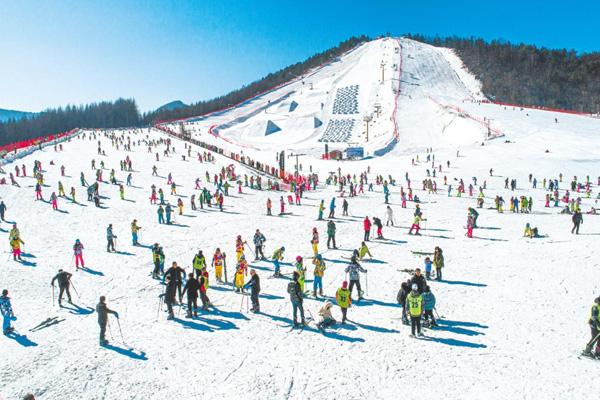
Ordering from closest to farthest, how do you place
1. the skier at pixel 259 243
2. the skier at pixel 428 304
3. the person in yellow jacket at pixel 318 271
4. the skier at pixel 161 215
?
the skier at pixel 428 304
the person in yellow jacket at pixel 318 271
the skier at pixel 259 243
the skier at pixel 161 215

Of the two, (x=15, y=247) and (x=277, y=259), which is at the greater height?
(x=277, y=259)

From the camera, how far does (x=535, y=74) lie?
109438 mm

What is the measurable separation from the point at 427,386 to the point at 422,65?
10846 cm

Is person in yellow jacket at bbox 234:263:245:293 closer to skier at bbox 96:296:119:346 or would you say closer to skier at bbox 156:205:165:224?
skier at bbox 96:296:119:346

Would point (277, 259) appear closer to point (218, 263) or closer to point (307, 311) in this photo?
point (218, 263)

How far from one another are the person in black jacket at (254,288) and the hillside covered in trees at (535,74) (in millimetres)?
87814

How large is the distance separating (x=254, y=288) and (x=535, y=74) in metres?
120

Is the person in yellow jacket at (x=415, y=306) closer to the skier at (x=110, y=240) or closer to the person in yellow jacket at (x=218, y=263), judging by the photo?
the person in yellow jacket at (x=218, y=263)

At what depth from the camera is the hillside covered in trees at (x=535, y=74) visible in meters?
94.1

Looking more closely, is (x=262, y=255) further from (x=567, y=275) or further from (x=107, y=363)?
(x=567, y=275)

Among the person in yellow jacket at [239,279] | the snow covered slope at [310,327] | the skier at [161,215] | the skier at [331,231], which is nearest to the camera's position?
the snow covered slope at [310,327]

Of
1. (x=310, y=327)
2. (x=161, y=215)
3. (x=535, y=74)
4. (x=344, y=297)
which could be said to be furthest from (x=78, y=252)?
(x=535, y=74)

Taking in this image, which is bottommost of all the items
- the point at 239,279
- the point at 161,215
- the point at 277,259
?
the point at 239,279

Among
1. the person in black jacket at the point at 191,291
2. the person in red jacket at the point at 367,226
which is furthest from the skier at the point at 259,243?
the person in black jacket at the point at 191,291
